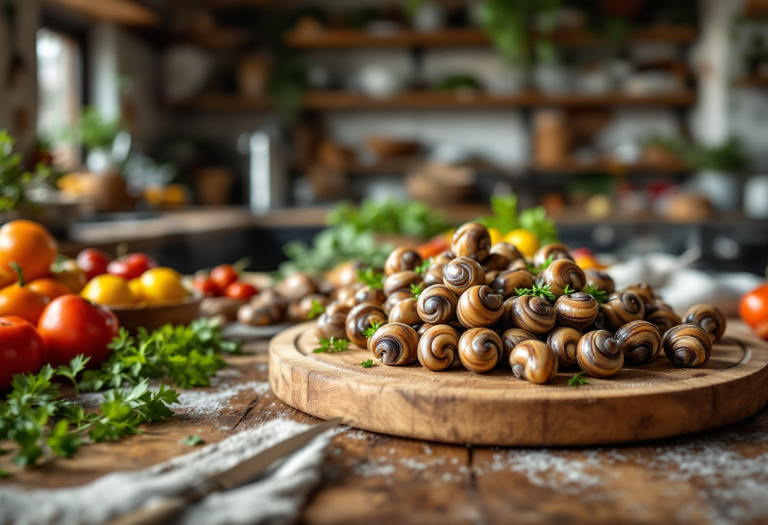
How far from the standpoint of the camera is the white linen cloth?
1.89 feet

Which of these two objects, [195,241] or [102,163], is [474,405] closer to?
[195,241]

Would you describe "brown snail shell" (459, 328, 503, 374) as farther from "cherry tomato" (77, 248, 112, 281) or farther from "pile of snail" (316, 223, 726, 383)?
"cherry tomato" (77, 248, 112, 281)

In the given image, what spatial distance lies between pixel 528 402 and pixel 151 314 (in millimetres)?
744

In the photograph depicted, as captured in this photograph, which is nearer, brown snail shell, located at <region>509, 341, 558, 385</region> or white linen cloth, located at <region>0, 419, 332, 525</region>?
white linen cloth, located at <region>0, 419, 332, 525</region>

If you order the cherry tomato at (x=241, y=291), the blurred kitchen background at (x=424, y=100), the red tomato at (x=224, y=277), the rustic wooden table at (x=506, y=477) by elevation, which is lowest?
the rustic wooden table at (x=506, y=477)

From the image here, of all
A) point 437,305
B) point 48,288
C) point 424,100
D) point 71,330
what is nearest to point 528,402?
point 437,305

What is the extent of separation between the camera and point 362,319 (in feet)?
3.26

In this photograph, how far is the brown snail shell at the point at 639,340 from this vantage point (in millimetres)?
878

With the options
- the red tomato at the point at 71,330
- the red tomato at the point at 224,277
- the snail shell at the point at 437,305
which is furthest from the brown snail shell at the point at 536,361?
the red tomato at the point at 224,277

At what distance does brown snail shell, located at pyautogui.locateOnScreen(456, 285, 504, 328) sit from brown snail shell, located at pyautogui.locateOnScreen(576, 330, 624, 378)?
110 millimetres

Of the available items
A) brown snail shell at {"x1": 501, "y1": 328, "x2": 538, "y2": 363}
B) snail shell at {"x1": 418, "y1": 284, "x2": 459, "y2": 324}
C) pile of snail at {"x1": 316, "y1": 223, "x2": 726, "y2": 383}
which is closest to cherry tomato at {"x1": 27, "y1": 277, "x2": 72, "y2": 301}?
pile of snail at {"x1": 316, "y1": 223, "x2": 726, "y2": 383}

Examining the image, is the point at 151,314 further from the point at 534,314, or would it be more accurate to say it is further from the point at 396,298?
the point at 534,314

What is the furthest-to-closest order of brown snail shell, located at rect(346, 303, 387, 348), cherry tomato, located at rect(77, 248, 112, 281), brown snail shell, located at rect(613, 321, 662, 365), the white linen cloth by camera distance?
1. cherry tomato, located at rect(77, 248, 112, 281)
2. brown snail shell, located at rect(346, 303, 387, 348)
3. brown snail shell, located at rect(613, 321, 662, 365)
4. the white linen cloth

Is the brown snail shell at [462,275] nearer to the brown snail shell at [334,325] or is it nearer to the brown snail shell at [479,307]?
the brown snail shell at [479,307]
